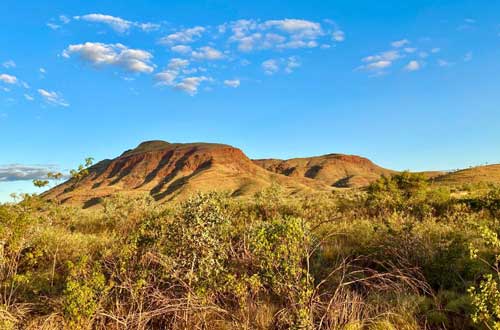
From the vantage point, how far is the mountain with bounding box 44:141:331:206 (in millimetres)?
128250

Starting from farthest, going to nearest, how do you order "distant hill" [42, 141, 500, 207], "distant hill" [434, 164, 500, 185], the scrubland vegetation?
"distant hill" [42, 141, 500, 207]
"distant hill" [434, 164, 500, 185]
the scrubland vegetation

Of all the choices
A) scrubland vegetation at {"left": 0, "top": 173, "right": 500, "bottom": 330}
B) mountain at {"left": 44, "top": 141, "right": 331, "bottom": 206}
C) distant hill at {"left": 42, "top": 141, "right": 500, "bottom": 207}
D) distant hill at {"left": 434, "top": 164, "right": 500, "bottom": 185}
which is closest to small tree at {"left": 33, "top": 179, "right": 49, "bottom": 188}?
scrubland vegetation at {"left": 0, "top": 173, "right": 500, "bottom": 330}

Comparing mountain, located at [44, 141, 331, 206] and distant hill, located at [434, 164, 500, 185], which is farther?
mountain, located at [44, 141, 331, 206]

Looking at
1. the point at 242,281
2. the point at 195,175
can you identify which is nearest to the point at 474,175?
the point at 242,281

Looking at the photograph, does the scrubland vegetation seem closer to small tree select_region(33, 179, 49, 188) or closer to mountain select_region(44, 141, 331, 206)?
small tree select_region(33, 179, 49, 188)

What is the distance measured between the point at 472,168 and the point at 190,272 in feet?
164

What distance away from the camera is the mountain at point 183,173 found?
5049 inches

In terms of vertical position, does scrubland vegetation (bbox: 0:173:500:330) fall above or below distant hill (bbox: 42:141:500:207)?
below

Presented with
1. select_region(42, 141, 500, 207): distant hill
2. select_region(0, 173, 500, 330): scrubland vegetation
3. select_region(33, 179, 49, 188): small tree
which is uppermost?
select_region(42, 141, 500, 207): distant hill

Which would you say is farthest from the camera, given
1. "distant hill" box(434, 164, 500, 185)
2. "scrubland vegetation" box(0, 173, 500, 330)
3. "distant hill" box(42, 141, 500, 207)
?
"distant hill" box(42, 141, 500, 207)

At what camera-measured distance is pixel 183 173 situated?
157 metres

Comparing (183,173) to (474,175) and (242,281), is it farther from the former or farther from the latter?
(242,281)

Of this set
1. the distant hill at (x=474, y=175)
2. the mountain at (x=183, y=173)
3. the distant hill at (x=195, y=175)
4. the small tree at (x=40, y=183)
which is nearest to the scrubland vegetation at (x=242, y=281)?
the small tree at (x=40, y=183)

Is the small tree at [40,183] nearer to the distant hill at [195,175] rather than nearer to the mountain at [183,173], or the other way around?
the distant hill at [195,175]
